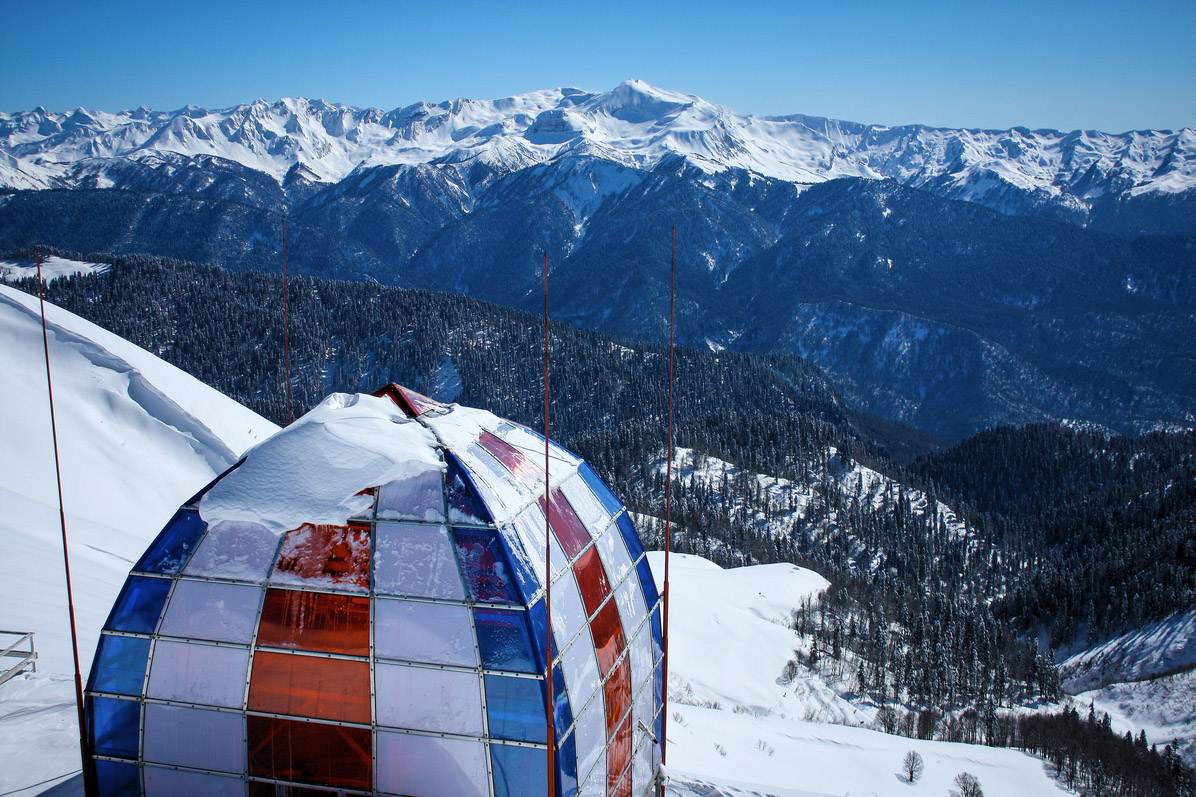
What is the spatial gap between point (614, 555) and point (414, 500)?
14.2 feet

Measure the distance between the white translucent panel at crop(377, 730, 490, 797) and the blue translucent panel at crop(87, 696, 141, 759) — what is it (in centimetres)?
391

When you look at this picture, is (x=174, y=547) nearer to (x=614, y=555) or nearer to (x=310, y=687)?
(x=310, y=687)

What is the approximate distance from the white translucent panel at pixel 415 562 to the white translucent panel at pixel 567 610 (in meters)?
1.57

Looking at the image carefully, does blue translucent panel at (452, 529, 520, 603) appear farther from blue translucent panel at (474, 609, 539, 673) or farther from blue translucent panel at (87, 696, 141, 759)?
blue translucent panel at (87, 696, 141, 759)

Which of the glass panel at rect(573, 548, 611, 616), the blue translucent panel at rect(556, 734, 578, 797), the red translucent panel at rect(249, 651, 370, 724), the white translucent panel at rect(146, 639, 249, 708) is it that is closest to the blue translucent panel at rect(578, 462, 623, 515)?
the glass panel at rect(573, 548, 611, 616)

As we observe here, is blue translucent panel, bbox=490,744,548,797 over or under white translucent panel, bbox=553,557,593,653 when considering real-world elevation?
under

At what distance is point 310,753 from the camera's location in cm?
1101

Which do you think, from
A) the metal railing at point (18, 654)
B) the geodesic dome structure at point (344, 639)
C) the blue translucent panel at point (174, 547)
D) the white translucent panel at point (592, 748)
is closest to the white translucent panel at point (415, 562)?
the geodesic dome structure at point (344, 639)

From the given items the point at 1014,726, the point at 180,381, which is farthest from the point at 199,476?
the point at 1014,726

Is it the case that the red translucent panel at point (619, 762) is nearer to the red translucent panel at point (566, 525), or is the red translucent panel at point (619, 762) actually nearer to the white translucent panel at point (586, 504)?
the red translucent panel at point (566, 525)

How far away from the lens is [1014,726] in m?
57.7

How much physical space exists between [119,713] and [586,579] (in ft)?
24.2

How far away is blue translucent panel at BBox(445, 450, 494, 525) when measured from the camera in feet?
35.9

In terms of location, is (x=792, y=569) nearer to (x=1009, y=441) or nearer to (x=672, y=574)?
(x=672, y=574)
